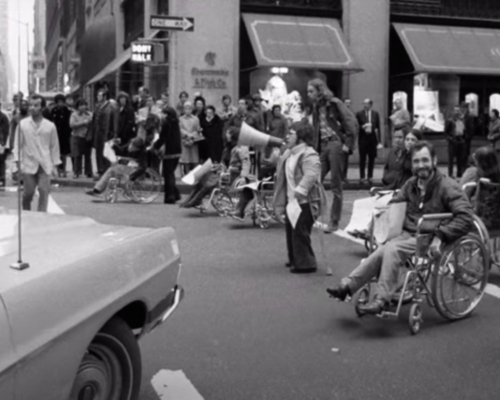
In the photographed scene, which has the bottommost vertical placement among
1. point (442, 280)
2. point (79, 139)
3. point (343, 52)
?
point (442, 280)

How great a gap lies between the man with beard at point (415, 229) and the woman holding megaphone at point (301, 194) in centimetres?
181

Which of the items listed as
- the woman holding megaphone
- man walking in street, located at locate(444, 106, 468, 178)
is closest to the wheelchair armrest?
the woman holding megaphone

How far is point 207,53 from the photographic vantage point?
893 inches

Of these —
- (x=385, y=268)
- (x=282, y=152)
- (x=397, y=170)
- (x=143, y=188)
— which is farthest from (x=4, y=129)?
(x=385, y=268)

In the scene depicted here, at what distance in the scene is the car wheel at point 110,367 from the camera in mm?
3570

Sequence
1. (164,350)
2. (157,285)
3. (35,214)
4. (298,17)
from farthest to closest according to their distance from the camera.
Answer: (298,17) < (164,350) < (35,214) < (157,285)

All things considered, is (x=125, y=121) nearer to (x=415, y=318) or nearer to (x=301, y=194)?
(x=301, y=194)

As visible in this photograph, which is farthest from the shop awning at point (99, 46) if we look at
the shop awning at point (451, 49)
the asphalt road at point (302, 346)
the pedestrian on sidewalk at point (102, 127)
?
the asphalt road at point (302, 346)

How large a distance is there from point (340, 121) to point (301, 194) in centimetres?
315

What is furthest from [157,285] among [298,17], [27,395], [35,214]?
[298,17]

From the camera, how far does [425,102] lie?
80.8 ft

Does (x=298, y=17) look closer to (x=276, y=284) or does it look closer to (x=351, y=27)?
(x=351, y=27)

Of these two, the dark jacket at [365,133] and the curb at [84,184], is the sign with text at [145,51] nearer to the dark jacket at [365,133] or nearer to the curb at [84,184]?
the curb at [84,184]

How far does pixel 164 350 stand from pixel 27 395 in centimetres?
273
